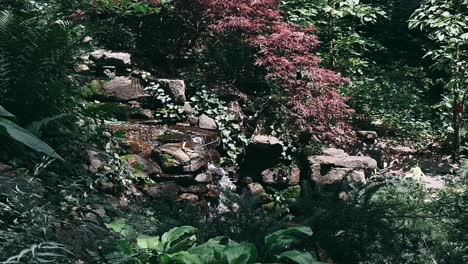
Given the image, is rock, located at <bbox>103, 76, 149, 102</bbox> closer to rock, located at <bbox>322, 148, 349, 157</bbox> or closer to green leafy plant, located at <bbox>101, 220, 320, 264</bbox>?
rock, located at <bbox>322, 148, 349, 157</bbox>

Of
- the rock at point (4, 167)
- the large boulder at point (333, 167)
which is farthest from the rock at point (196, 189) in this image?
the rock at point (4, 167)

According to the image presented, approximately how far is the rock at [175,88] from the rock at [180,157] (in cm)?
115

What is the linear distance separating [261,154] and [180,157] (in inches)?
57.4

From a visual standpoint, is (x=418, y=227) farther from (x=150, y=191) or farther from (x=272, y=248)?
(x=150, y=191)

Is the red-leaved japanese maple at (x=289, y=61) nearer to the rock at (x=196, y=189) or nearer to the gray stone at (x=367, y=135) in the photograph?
the gray stone at (x=367, y=135)

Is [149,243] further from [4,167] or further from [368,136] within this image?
[368,136]

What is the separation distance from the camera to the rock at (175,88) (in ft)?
22.4

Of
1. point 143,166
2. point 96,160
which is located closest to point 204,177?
point 143,166

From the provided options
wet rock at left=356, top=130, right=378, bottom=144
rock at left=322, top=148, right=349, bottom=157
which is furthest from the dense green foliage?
wet rock at left=356, top=130, right=378, bottom=144

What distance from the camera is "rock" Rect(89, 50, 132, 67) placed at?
23.0ft

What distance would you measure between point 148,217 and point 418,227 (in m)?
1.54

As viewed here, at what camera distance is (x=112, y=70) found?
7.07m

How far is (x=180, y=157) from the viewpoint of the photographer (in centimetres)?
555

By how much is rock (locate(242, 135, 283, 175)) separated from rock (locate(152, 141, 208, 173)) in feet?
3.12
